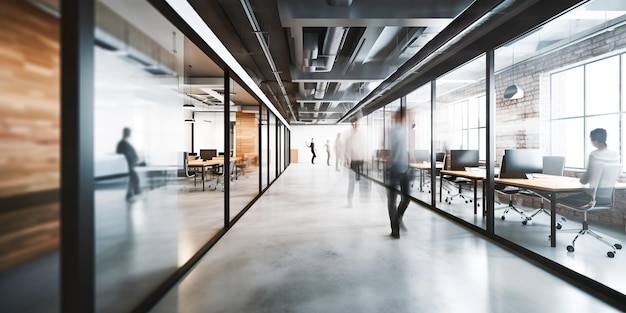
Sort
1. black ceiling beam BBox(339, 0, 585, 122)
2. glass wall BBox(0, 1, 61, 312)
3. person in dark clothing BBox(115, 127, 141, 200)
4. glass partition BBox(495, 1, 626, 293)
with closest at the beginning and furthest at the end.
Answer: person in dark clothing BBox(115, 127, 141, 200), glass wall BBox(0, 1, 61, 312), black ceiling beam BBox(339, 0, 585, 122), glass partition BBox(495, 1, 626, 293)

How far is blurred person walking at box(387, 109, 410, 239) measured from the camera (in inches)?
156

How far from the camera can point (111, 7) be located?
2221 mm

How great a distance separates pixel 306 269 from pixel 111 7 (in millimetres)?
2719

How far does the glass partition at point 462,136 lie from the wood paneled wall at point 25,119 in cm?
547

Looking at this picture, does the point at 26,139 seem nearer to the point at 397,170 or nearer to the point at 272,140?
the point at 397,170

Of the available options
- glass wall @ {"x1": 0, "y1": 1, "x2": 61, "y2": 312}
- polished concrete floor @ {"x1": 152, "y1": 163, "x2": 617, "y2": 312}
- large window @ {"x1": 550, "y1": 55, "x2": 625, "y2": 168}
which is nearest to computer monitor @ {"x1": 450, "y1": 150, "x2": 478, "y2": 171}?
large window @ {"x1": 550, "y1": 55, "x2": 625, "y2": 168}

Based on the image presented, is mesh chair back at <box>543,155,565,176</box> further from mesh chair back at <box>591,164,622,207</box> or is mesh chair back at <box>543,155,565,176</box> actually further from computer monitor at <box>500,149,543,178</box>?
mesh chair back at <box>591,164,622,207</box>

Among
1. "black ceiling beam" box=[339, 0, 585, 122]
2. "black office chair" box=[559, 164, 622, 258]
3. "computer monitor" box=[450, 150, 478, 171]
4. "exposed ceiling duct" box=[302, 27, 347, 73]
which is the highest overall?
"exposed ceiling duct" box=[302, 27, 347, 73]

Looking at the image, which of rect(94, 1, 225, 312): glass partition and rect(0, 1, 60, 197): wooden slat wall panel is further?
rect(0, 1, 60, 197): wooden slat wall panel

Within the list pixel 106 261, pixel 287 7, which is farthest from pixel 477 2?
pixel 106 261

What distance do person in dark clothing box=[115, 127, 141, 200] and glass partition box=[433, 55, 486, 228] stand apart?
4683 millimetres

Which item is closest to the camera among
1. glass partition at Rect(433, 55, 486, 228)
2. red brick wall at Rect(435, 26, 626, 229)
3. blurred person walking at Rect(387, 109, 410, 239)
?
blurred person walking at Rect(387, 109, 410, 239)

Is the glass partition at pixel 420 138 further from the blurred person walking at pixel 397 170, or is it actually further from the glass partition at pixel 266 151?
the glass partition at pixel 266 151

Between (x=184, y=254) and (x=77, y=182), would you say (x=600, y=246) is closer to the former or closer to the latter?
(x=184, y=254)
